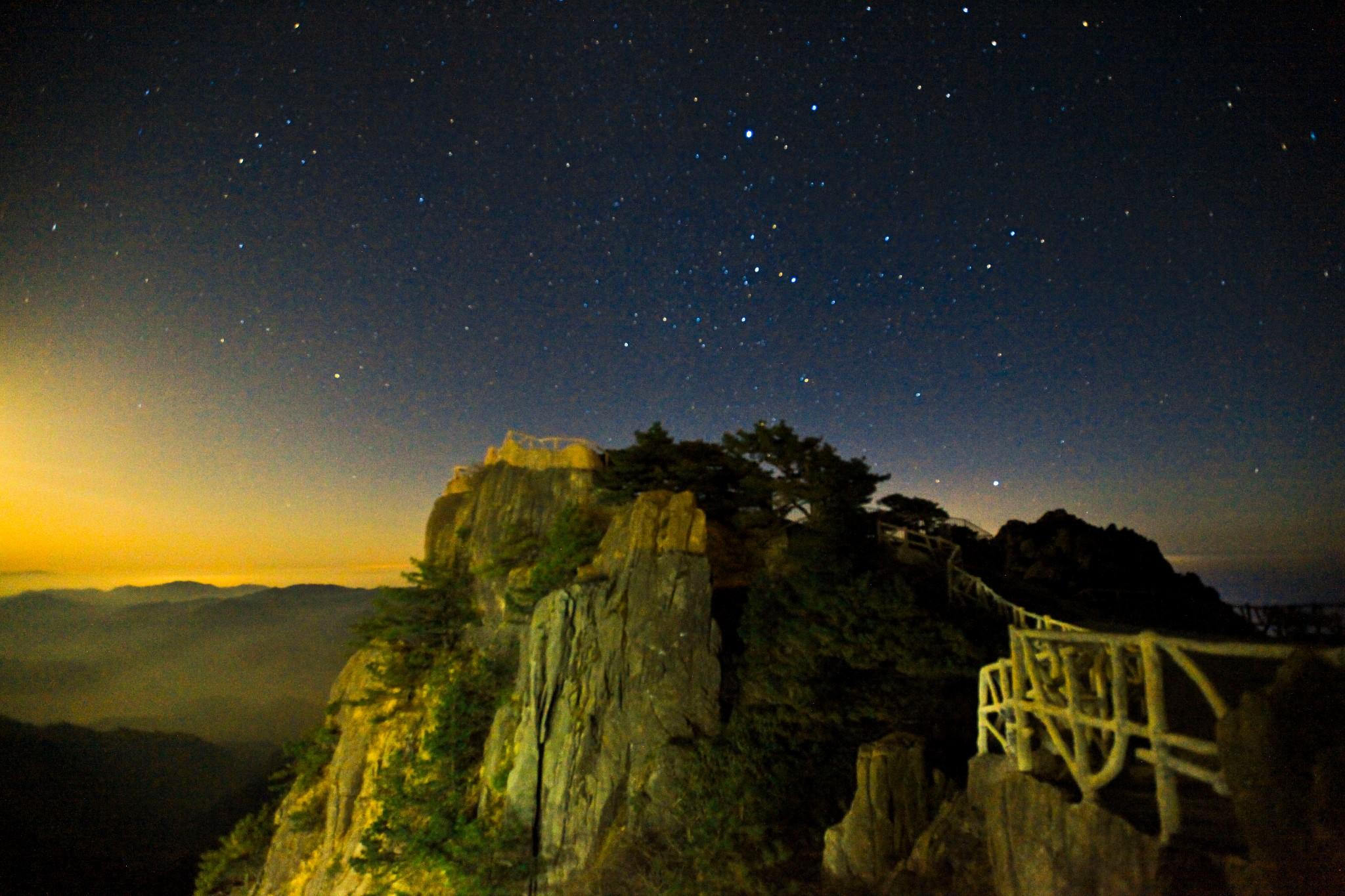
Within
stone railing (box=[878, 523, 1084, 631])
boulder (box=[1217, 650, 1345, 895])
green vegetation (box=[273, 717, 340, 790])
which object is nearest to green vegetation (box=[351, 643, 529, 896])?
green vegetation (box=[273, 717, 340, 790])

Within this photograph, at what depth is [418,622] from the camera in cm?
2527

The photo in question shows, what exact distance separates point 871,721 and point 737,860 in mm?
4490

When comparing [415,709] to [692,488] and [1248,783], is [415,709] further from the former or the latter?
[1248,783]

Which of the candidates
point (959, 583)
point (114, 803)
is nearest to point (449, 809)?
point (959, 583)

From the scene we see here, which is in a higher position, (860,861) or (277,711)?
(860,861)

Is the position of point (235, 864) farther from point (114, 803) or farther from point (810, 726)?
point (114, 803)

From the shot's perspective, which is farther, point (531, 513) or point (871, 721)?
point (531, 513)

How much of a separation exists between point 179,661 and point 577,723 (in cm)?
18381

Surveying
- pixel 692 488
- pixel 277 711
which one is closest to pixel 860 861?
pixel 692 488

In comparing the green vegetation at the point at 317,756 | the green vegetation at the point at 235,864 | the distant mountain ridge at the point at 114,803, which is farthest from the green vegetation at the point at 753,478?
the distant mountain ridge at the point at 114,803

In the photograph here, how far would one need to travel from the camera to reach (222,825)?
234ft

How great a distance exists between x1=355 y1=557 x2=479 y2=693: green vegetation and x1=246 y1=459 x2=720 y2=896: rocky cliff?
995mm

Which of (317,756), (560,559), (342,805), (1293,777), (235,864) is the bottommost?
(235,864)

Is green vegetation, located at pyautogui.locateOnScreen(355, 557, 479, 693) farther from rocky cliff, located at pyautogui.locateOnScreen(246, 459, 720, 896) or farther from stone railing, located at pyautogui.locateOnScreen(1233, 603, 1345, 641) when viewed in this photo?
stone railing, located at pyautogui.locateOnScreen(1233, 603, 1345, 641)
